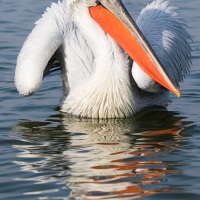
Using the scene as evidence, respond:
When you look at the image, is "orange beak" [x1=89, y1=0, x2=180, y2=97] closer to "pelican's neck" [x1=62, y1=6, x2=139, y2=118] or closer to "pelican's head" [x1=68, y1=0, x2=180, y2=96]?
"pelican's head" [x1=68, y1=0, x2=180, y2=96]

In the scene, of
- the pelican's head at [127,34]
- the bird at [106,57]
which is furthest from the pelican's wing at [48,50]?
the pelican's head at [127,34]

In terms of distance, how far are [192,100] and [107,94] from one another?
1.36 meters

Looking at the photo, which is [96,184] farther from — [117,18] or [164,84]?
[117,18]

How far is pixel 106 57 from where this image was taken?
841 cm

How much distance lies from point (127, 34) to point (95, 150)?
3.94 feet

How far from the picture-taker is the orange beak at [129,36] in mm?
7861

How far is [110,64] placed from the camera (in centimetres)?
840

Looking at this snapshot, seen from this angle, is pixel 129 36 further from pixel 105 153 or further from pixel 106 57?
pixel 105 153

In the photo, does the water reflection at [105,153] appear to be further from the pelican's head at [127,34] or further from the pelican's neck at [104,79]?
the pelican's head at [127,34]

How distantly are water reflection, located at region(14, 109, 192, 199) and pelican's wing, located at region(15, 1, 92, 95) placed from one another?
48 centimetres

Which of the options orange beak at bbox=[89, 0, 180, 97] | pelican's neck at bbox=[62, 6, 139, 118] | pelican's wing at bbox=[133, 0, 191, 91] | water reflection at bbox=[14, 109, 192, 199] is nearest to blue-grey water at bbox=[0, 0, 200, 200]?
water reflection at bbox=[14, 109, 192, 199]

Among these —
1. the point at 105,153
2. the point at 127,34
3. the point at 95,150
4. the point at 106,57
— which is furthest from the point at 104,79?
Answer: the point at 105,153

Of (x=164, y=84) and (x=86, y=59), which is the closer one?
(x=164, y=84)

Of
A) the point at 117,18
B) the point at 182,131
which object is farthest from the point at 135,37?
the point at 182,131
